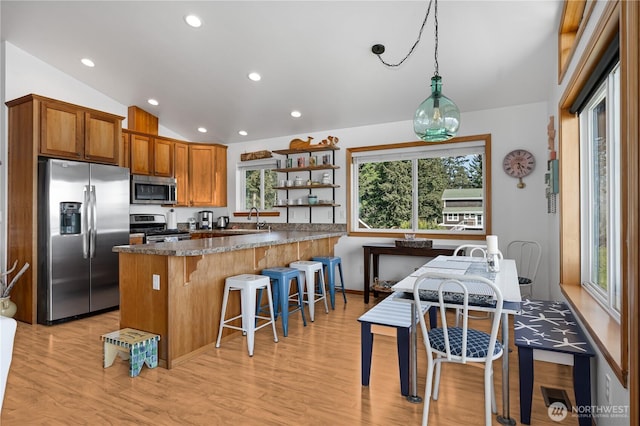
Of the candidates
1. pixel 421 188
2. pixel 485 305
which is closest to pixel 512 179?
pixel 421 188

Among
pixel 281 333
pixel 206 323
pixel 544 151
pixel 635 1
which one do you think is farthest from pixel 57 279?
pixel 544 151

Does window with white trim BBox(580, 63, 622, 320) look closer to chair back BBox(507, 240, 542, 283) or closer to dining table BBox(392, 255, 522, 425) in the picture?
dining table BBox(392, 255, 522, 425)

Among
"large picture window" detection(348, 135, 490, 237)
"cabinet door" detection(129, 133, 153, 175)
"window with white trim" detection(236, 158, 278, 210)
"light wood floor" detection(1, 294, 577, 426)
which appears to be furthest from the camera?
"window with white trim" detection(236, 158, 278, 210)

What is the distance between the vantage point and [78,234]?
399 centimetres

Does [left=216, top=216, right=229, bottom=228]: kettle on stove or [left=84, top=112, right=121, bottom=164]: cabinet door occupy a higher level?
[left=84, top=112, right=121, bottom=164]: cabinet door

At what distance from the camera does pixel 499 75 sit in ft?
12.1

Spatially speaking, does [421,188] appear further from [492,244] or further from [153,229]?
[153,229]

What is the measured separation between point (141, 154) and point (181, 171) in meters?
0.73

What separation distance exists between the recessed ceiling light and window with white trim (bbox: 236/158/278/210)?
2751mm

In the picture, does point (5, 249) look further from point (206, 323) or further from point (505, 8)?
point (505, 8)

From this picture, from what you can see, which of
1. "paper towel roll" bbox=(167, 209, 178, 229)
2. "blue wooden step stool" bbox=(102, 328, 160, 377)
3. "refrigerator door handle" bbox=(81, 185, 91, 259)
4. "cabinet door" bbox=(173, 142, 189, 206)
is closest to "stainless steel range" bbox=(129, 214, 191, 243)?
"paper towel roll" bbox=(167, 209, 178, 229)

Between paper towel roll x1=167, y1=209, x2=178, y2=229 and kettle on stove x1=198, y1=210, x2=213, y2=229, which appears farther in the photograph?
kettle on stove x1=198, y1=210, x2=213, y2=229

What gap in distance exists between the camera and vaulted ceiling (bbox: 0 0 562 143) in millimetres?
3098

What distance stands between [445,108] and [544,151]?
247 cm
